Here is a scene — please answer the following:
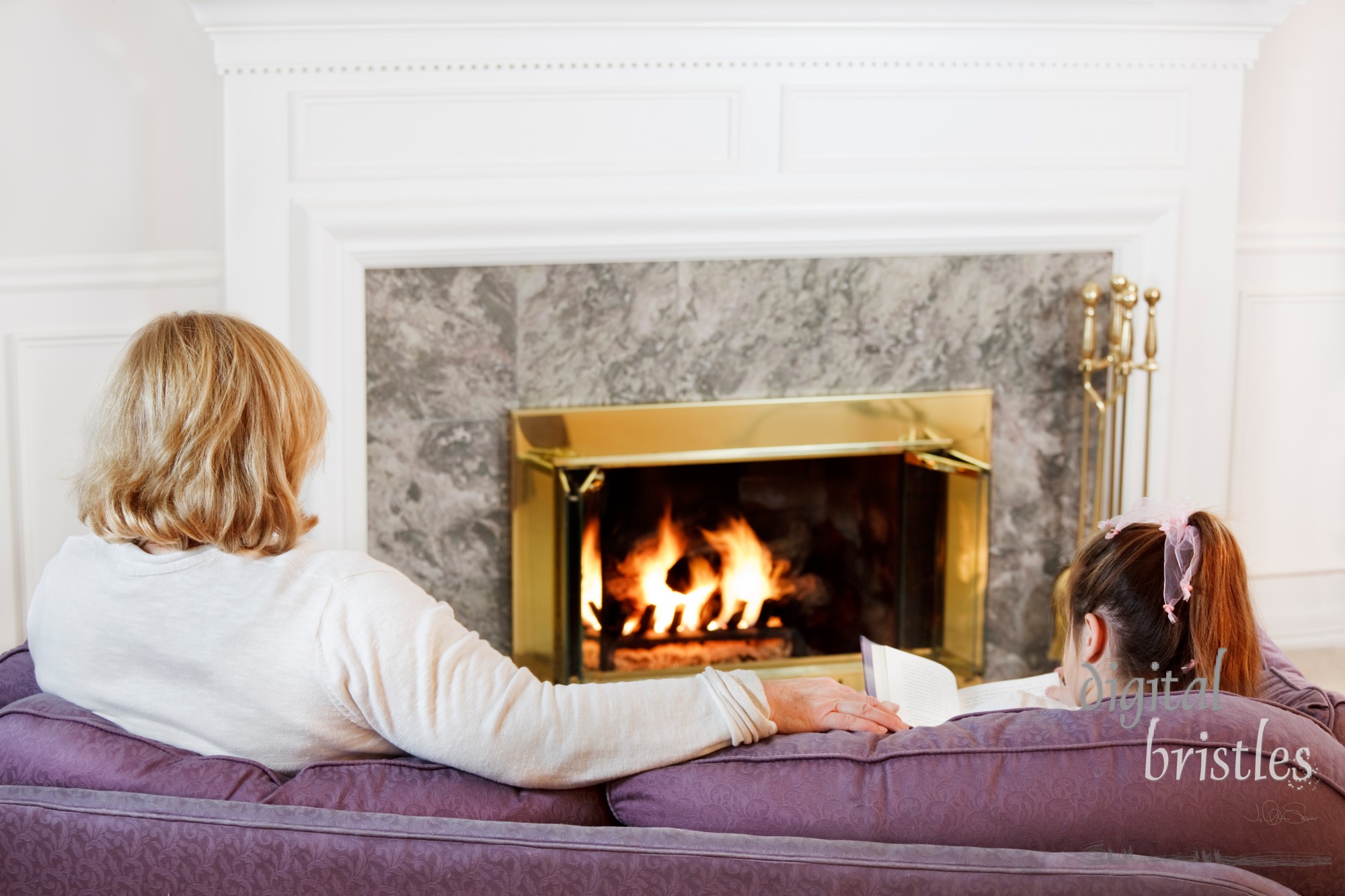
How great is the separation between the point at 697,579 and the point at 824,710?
1.88 m

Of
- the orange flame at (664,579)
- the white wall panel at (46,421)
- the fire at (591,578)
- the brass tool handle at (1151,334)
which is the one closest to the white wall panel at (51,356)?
the white wall panel at (46,421)

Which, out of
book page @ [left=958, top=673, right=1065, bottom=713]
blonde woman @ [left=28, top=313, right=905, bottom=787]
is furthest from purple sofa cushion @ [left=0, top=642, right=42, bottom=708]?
book page @ [left=958, top=673, right=1065, bottom=713]

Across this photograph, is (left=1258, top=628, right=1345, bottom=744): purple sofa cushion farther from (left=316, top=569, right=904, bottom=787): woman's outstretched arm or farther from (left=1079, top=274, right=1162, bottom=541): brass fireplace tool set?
(left=1079, top=274, right=1162, bottom=541): brass fireplace tool set

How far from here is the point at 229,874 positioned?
106 centimetres

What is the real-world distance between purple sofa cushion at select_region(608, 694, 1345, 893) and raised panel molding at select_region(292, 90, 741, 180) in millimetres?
1863

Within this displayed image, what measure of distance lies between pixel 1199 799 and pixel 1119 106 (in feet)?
7.38

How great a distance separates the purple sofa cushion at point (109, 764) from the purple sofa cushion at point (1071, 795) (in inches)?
15.4

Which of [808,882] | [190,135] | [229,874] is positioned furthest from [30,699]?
[190,135]

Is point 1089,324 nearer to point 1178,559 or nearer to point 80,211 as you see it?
point 1178,559

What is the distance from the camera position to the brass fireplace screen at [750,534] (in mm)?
2920

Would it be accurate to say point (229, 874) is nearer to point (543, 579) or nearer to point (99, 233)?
point (543, 579)

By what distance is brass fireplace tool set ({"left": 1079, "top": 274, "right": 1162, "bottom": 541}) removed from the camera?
9.82ft

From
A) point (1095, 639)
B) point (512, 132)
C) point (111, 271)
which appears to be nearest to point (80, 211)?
point (111, 271)

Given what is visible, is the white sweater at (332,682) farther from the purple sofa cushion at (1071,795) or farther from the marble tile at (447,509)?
the marble tile at (447,509)
